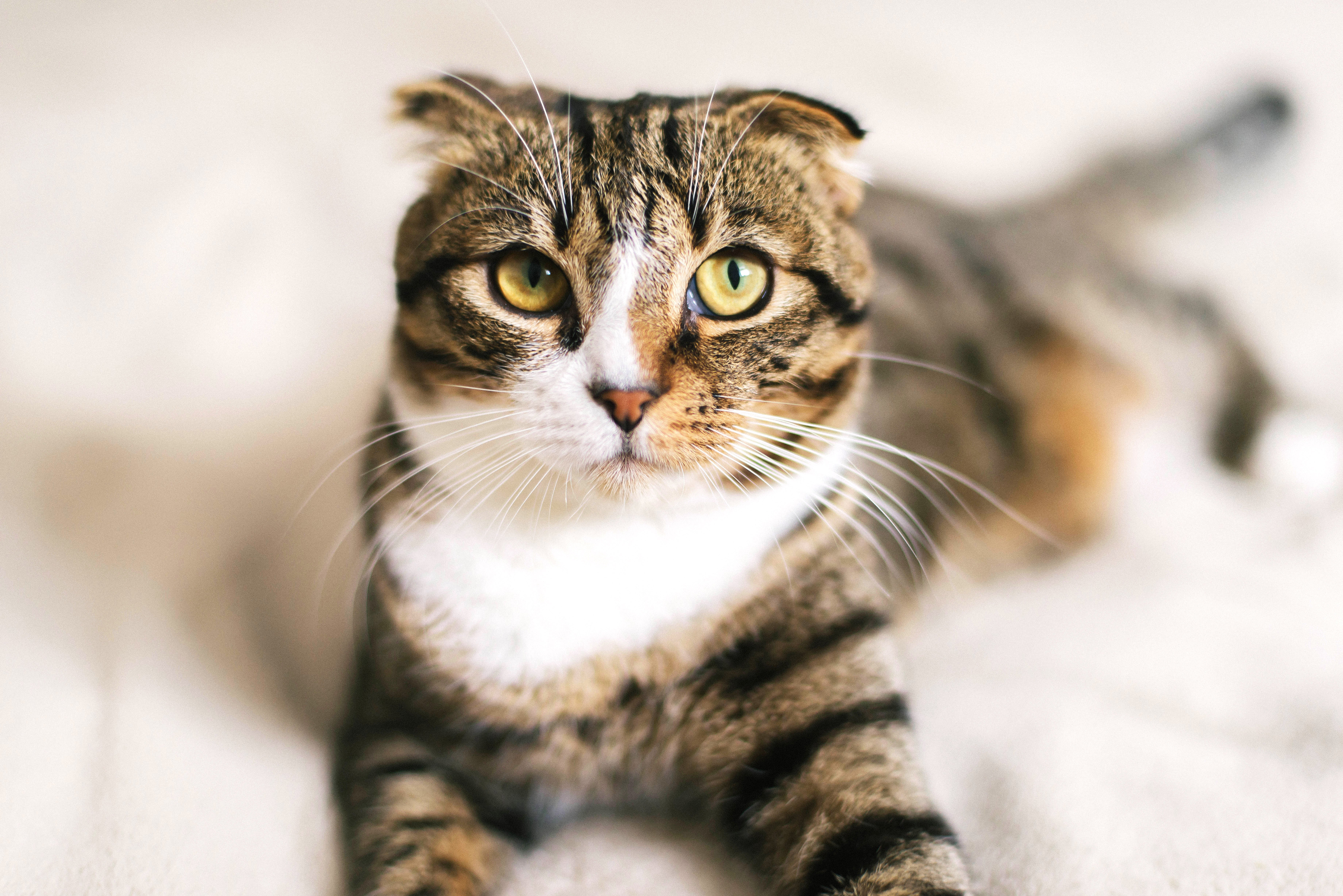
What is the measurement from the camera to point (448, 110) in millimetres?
732

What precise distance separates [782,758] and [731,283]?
413 millimetres

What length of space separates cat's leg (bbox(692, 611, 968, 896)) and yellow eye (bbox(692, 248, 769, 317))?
31cm

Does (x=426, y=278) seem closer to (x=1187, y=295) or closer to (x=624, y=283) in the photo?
(x=624, y=283)

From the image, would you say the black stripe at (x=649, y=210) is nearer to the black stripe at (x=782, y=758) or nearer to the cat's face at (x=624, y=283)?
the cat's face at (x=624, y=283)

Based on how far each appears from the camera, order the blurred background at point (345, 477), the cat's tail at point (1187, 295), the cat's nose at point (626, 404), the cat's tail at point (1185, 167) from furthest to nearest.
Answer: the cat's tail at point (1185, 167), the cat's tail at point (1187, 295), the blurred background at point (345, 477), the cat's nose at point (626, 404)

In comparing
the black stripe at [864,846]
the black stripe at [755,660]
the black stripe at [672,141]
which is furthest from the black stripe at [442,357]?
the black stripe at [864,846]

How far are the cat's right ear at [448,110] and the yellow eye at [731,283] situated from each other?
226 millimetres

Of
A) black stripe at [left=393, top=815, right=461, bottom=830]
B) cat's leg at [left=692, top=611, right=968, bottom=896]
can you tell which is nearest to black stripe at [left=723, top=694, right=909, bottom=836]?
cat's leg at [left=692, top=611, right=968, bottom=896]

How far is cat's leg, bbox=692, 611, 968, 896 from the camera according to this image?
0.66 meters

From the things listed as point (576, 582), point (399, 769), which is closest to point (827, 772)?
point (576, 582)

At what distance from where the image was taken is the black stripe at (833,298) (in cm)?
72

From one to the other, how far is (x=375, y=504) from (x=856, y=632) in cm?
49

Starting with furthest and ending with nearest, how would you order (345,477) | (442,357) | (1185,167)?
(1185,167), (345,477), (442,357)

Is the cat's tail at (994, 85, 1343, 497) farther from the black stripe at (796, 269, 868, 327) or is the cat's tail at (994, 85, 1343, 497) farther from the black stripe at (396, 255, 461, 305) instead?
the black stripe at (396, 255, 461, 305)
